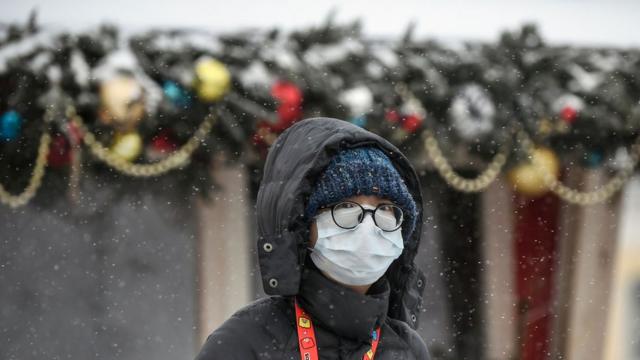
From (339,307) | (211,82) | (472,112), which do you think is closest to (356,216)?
(339,307)

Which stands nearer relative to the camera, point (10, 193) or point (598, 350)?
point (10, 193)

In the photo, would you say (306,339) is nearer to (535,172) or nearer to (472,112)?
(472,112)

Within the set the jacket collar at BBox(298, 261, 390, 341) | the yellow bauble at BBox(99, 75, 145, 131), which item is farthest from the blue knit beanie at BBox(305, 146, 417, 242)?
the yellow bauble at BBox(99, 75, 145, 131)

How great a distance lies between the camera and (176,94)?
17.2 ft

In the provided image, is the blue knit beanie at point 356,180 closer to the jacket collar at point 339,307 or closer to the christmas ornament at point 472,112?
the jacket collar at point 339,307

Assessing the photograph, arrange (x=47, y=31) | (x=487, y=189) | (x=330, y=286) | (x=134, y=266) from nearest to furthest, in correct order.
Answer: (x=330, y=286)
(x=47, y=31)
(x=134, y=266)
(x=487, y=189)

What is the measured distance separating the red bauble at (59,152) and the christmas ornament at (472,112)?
2342 millimetres

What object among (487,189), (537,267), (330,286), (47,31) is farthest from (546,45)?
(330,286)

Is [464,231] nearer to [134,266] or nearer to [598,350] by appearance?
[598,350]

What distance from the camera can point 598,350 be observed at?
6.54 metres

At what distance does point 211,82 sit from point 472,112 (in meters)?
1.67

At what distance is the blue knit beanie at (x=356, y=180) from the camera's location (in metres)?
2.12

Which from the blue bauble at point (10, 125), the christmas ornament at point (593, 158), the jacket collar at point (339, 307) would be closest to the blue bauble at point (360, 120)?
the christmas ornament at point (593, 158)

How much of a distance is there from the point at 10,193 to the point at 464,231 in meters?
3.01
